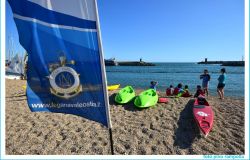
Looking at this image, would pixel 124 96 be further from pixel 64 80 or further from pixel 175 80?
pixel 175 80

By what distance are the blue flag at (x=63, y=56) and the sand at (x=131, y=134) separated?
9.65ft

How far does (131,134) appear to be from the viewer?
7102mm

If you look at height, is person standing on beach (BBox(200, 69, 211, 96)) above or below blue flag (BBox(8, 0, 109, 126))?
below

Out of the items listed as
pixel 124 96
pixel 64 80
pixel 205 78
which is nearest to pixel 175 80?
pixel 205 78

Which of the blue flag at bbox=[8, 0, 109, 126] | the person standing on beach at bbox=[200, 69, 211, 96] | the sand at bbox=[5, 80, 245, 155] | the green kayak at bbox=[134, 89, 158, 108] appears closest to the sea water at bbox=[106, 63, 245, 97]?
the person standing on beach at bbox=[200, 69, 211, 96]

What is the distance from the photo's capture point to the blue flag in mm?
3348

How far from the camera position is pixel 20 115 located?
894 cm

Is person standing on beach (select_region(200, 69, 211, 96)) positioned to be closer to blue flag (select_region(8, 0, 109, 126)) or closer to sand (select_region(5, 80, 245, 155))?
sand (select_region(5, 80, 245, 155))

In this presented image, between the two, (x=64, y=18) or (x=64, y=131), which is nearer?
(x=64, y=18)

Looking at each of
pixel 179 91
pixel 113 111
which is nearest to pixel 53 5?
pixel 113 111

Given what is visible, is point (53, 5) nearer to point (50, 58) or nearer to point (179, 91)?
point (50, 58)

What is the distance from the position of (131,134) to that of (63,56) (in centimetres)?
428

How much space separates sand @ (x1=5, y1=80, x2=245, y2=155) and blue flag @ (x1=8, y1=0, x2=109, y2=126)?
2.94 meters

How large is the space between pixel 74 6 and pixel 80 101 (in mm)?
1382
